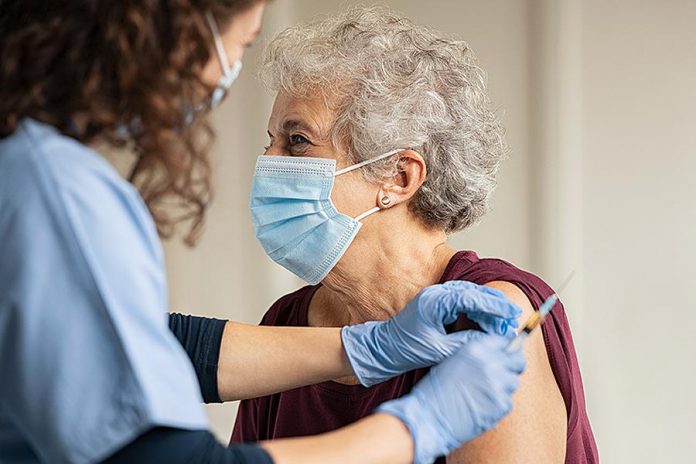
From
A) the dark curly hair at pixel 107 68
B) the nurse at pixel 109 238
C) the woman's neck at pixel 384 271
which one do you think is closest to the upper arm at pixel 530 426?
the woman's neck at pixel 384 271

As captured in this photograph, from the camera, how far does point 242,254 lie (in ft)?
11.0

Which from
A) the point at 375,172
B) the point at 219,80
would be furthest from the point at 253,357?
the point at 219,80

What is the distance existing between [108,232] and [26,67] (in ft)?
0.69

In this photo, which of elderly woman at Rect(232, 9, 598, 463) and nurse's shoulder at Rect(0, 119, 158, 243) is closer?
nurse's shoulder at Rect(0, 119, 158, 243)

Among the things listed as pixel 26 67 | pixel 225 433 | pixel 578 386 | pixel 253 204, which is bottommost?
pixel 225 433

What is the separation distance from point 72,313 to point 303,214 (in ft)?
2.86

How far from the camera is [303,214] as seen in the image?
183 cm

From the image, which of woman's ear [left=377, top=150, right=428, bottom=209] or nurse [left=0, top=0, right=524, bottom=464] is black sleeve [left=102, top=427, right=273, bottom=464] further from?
woman's ear [left=377, top=150, right=428, bottom=209]

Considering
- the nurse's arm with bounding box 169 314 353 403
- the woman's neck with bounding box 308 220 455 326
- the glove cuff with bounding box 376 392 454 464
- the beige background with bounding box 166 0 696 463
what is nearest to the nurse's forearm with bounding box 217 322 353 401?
the nurse's arm with bounding box 169 314 353 403

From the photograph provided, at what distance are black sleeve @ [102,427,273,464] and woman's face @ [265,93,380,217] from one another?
796 millimetres

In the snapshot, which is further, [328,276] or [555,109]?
[555,109]

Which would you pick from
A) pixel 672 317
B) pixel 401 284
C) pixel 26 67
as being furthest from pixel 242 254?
pixel 26 67

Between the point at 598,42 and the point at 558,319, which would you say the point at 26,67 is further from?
the point at 598,42

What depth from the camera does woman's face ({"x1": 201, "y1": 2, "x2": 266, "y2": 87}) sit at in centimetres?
117
